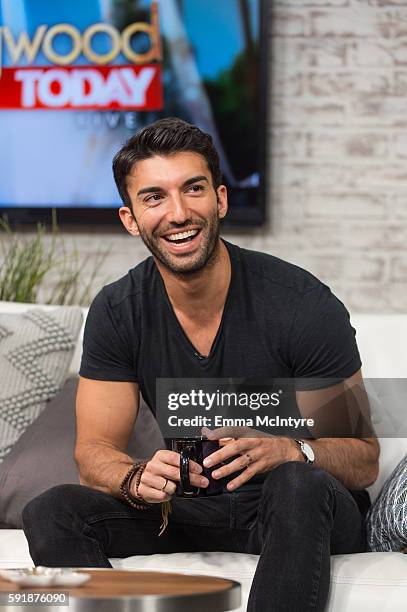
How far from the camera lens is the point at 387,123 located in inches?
141

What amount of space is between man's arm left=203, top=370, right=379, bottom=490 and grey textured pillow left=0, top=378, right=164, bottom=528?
17.5 inches

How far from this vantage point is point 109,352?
215cm

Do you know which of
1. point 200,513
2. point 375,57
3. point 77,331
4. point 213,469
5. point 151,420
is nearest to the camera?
point 213,469

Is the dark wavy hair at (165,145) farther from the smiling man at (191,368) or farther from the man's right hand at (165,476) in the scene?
the man's right hand at (165,476)

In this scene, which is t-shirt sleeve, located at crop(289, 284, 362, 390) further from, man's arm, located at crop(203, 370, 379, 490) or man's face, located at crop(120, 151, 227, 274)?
man's face, located at crop(120, 151, 227, 274)

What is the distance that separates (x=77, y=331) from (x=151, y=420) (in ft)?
1.11

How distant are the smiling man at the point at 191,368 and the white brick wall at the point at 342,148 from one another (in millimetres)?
1455

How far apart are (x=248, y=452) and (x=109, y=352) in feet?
1.44

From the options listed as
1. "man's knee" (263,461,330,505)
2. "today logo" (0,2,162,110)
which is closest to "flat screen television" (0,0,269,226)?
"today logo" (0,2,162,110)

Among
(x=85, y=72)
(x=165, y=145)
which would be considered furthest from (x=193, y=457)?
(x=85, y=72)

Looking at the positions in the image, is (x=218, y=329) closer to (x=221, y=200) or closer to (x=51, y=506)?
(x=221, y=200)

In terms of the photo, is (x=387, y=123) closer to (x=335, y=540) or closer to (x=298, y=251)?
(x=298, y=251)

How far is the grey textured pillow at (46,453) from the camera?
7.41 feet

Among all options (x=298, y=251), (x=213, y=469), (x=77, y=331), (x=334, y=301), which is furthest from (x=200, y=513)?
(x=298, y=251)
